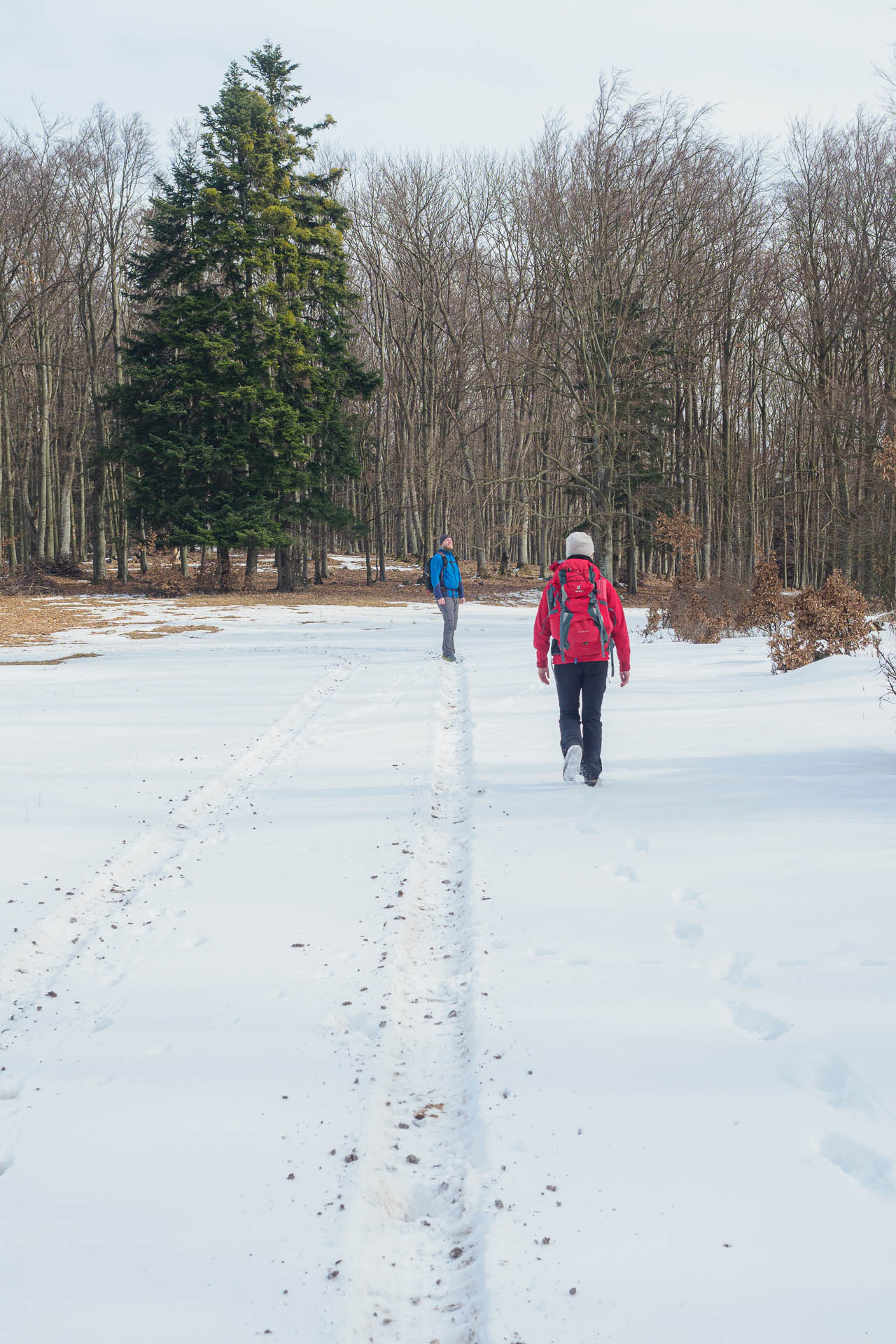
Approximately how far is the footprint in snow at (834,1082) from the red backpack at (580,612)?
13.3 ft

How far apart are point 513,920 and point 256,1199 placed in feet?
7.31

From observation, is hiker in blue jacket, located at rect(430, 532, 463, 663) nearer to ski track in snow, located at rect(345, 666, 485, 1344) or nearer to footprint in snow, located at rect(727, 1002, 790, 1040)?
ski track in snow, located at rect(345, 666, 485, 1344)

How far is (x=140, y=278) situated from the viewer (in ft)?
107

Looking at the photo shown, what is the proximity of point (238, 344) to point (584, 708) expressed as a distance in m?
28.1

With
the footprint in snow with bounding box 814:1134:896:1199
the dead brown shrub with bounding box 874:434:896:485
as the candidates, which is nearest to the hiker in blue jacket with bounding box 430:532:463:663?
the dead brown shrub with bounding box 874:434:896:485

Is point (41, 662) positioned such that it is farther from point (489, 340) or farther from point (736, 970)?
point (489, 340)

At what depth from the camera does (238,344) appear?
3164cm

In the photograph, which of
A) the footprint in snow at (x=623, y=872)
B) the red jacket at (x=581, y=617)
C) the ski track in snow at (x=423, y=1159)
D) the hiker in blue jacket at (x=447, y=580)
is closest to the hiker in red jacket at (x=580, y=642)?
the red jacket at (x=581, y=617)

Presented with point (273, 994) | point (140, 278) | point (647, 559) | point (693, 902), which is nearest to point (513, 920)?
point (693, 902)

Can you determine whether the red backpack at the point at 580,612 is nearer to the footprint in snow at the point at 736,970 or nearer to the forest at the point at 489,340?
the footprint in snow at the point at 736,970

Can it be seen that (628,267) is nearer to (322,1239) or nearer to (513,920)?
(513,920)

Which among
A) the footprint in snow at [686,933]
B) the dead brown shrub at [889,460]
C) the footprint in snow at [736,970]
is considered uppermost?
the dead brown shrub at [889,460]

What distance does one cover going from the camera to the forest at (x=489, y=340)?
1109 inches

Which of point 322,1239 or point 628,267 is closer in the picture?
point 322,1239
